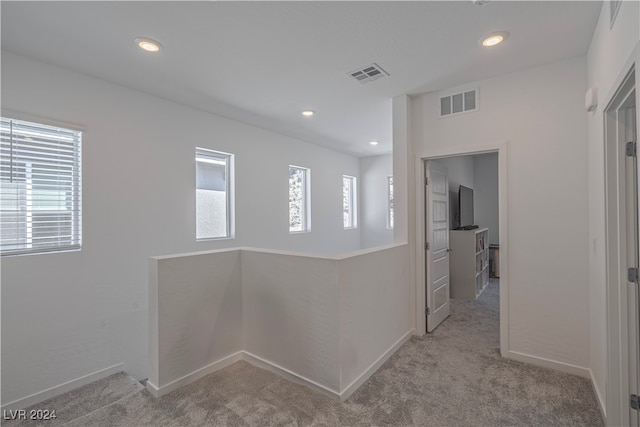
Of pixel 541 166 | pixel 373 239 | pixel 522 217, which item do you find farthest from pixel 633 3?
pixel 373 239

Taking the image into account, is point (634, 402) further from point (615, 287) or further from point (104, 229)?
point (104, 229)

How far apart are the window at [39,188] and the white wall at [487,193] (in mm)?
7026

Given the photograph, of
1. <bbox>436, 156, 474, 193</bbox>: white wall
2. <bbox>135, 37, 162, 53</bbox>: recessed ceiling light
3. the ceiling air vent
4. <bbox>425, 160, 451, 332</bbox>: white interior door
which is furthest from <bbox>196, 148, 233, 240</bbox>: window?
<bbox>436, 156, 474, 193</bbox>: white wall

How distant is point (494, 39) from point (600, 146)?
3.46 feet

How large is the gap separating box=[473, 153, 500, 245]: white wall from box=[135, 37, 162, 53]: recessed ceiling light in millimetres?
6532

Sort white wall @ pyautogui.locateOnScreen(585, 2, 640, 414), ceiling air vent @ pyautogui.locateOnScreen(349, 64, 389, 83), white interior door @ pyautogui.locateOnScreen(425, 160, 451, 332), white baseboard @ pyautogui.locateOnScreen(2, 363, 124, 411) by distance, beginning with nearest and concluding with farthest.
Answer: white wall @ pyautogui.locateOnScreen(585, 2, 640, 414) < white baseboard @ pyautogui.locateOnScreen(2, 363, 124, 411) < ceiling air vent @ pyautogui.locateOnScreen(349, 64, 389, 83) < white interior door @ pyautogui.locateOnScreen(425, 160, 451, 332)

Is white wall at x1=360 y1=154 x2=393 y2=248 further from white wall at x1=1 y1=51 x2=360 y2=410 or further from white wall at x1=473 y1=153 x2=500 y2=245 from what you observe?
white wall at x1=1 y1=51 x2=360 y2=410

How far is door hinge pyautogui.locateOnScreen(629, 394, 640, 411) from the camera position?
176 cm

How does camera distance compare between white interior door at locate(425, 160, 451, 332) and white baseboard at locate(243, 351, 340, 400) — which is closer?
white baseboard at locate(243, 351, 340, 400)

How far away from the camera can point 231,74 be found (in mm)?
2857

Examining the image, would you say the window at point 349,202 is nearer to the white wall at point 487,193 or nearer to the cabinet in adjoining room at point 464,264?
the cabinet in adjoining room at point 464,264

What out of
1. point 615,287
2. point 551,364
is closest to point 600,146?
point 615,287

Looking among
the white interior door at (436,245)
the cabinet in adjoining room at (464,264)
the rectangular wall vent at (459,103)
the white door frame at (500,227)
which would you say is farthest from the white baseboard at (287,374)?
the cabinet in adjoining room at (464,264)

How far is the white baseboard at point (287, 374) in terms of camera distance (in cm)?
230
